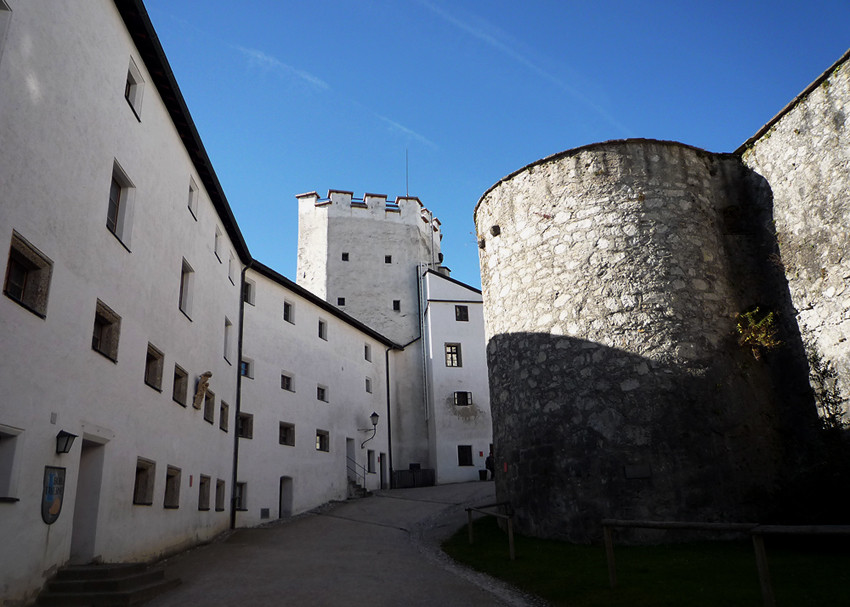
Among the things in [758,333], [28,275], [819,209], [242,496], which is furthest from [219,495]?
[819,209]

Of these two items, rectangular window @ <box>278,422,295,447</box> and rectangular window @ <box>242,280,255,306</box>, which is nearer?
rectangular window @ <box>242,280,255,306</box>

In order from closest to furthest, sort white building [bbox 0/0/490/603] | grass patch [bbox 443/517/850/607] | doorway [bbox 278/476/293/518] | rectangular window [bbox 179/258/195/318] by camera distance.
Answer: grass patch [bbox 443/517/850/607] → white building [bbox 0/0/490/603] → rectangular window [bbox 179/258/195/318] → doorway [bbox 278/476/293/518]

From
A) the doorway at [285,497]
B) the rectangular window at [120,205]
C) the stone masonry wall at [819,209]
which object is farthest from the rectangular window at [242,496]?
the stone masonry wall at [819,209]

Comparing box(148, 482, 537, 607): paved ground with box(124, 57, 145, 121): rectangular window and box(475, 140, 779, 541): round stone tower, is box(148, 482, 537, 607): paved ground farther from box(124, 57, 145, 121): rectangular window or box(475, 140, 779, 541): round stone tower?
box(124, 57, 145, 121): rectangular window

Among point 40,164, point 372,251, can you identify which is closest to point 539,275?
point 40,164

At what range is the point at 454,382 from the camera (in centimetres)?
3262

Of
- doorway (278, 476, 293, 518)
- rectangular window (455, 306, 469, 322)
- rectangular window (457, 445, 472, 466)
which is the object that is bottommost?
doorway (278, 476, 293, 518)

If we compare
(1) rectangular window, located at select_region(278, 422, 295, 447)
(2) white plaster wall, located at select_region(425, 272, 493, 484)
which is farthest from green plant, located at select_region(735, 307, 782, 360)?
(2) white plaster wall, located at select_region(425, 272, 493, 484)

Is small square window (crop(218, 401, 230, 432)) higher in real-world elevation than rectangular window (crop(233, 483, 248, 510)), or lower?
higher

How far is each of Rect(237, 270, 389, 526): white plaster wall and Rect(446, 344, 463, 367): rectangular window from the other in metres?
4.01

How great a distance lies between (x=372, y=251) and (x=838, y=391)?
29760 mm

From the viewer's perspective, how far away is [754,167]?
502 inches

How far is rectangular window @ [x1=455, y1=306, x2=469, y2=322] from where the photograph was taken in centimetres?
3366

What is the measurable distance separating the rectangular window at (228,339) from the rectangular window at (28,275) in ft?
34.9
